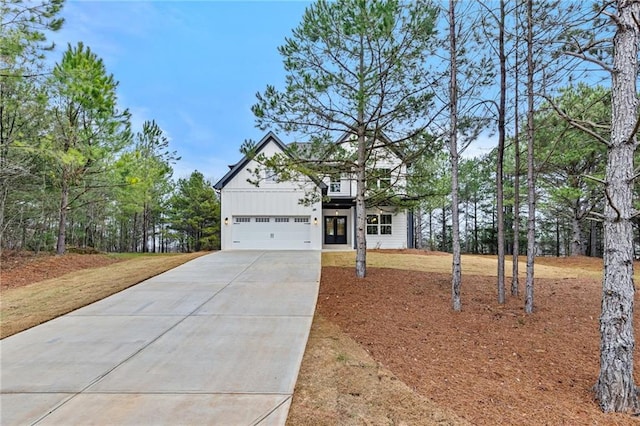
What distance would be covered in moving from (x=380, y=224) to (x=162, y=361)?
16289mm

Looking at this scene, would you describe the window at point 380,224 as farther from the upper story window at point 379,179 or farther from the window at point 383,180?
the window at point 383,180

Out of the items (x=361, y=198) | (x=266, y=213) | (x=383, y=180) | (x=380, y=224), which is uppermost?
(x=383, y=180)

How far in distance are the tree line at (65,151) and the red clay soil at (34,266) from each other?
4.86 ft

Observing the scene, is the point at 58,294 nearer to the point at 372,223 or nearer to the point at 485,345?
the point at 485,345

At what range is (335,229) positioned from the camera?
797 inches

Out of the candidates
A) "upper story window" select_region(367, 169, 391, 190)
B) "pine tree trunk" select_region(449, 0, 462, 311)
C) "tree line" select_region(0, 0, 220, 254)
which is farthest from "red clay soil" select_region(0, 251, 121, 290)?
"pine tree trunk" select_region(449, 0, 462, 311)

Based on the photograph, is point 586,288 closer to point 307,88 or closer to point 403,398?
point 403,398

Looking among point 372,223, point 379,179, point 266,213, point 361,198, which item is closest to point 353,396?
point 361,198

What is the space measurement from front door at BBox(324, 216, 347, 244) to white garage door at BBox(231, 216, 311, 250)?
2.68 meters

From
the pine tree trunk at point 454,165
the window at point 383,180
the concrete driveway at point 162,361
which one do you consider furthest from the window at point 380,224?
the pine tree trunk at point 454,165

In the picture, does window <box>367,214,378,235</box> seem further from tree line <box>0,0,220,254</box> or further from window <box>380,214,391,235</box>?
tree line <box>0,0,220,254</box>

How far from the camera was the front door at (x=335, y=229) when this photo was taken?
20172 millimetres

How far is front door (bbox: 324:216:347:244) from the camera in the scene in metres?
20.2

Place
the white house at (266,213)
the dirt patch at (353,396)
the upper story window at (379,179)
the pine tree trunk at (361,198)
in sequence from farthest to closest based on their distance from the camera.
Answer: the white house at (266,213) → the upper story window at (379,179) → the pine tree trunk at (361,198) → the dirt patch at (353,396)
